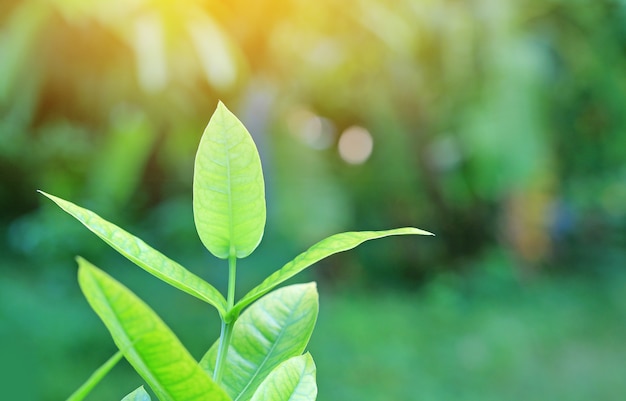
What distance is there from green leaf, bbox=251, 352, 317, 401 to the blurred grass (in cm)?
129

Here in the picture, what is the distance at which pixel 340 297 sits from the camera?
2.40 metres

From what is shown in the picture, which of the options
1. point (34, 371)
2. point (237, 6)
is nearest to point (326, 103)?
point (237, 6)

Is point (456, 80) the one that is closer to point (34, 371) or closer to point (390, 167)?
point (390, 167)

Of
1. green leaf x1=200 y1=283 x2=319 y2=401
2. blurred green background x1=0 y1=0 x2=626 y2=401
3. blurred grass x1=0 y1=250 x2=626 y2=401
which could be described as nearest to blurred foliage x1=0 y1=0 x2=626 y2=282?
blurred green background x1=0 y1=0 x2=626 y2=401

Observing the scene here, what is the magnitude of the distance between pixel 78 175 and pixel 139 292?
0.67 metres

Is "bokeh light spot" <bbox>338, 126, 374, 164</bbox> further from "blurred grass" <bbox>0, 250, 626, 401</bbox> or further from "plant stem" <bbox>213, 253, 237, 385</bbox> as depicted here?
"plant stem" <bbox>213, 253, 237, 385</bbox>

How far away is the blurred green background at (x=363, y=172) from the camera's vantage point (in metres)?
1.86

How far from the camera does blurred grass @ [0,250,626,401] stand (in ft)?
5.62

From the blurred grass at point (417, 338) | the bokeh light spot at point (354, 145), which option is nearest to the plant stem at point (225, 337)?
the blurred grass at point (417, 338)

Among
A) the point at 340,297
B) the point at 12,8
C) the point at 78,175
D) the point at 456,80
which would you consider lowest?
the point at 340,297

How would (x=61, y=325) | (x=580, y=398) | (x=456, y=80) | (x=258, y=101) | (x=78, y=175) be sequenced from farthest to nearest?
(x=78, y=175)
(x=456, y=80)
(x=258, y=101)
(x=61, y=325)
(x=580, y=398)

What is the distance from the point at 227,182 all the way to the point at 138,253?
0.03 meters

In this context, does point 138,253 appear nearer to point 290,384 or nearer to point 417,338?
point 290,384

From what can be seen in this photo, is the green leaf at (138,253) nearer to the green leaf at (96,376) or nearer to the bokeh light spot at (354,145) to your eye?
the green leaf at (96,376)
